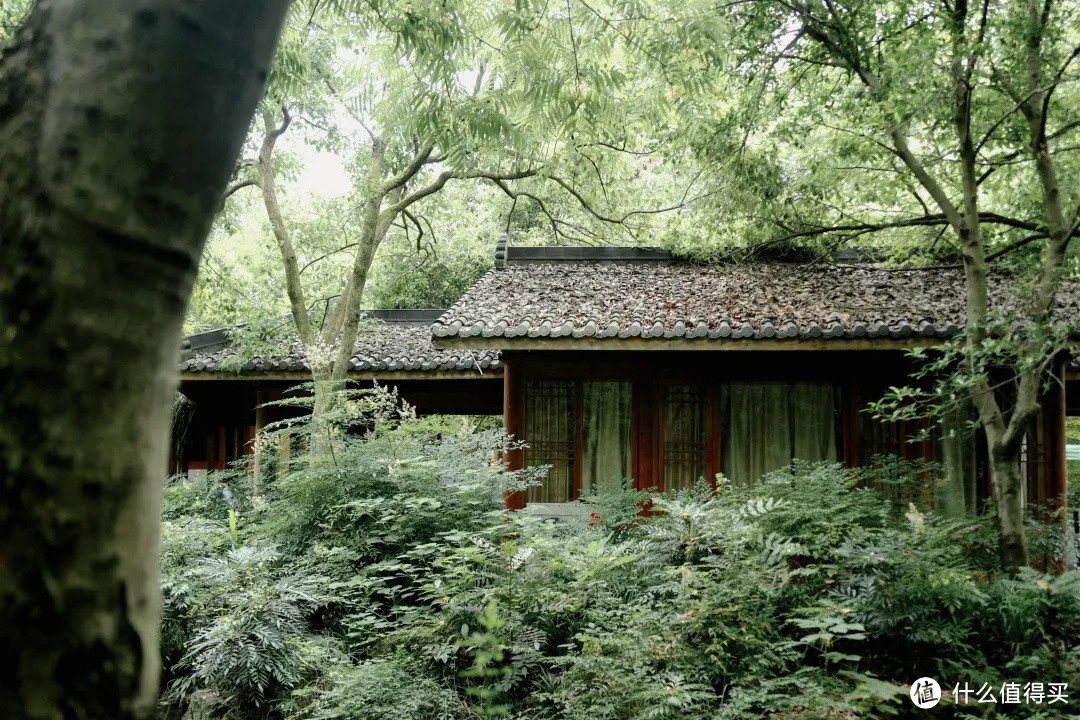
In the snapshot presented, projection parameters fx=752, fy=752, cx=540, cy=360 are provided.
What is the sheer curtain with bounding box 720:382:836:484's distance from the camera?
8047 mm

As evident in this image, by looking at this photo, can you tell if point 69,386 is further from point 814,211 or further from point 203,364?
point 203,364

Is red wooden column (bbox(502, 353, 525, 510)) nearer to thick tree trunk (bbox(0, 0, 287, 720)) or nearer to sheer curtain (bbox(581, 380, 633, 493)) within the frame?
sheer curtain (bbox(581, 380, 633, 493))

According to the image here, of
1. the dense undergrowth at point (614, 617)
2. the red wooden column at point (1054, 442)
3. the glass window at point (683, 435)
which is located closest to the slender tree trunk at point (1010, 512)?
the dense undergrowth at point (614, 617)

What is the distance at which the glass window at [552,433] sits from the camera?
26.5 ft

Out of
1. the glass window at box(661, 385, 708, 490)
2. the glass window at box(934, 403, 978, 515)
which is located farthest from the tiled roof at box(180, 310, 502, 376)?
the glass window at box(934, 403, 978, 515)

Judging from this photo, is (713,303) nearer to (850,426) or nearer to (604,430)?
(604,430)

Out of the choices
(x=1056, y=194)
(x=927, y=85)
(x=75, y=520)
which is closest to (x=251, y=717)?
(x=75, y=520)

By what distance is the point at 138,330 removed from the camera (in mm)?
903

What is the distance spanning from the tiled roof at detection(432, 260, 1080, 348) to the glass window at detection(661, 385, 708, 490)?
97 centimetres

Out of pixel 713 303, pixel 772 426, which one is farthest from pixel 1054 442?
pixel 713 303

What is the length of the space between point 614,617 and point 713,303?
4.35 meters

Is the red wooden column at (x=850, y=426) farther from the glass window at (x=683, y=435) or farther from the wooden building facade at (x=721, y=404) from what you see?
the glass window at (x=683, y=435)

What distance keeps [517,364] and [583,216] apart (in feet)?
27.4

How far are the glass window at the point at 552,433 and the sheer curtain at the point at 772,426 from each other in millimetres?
1639
